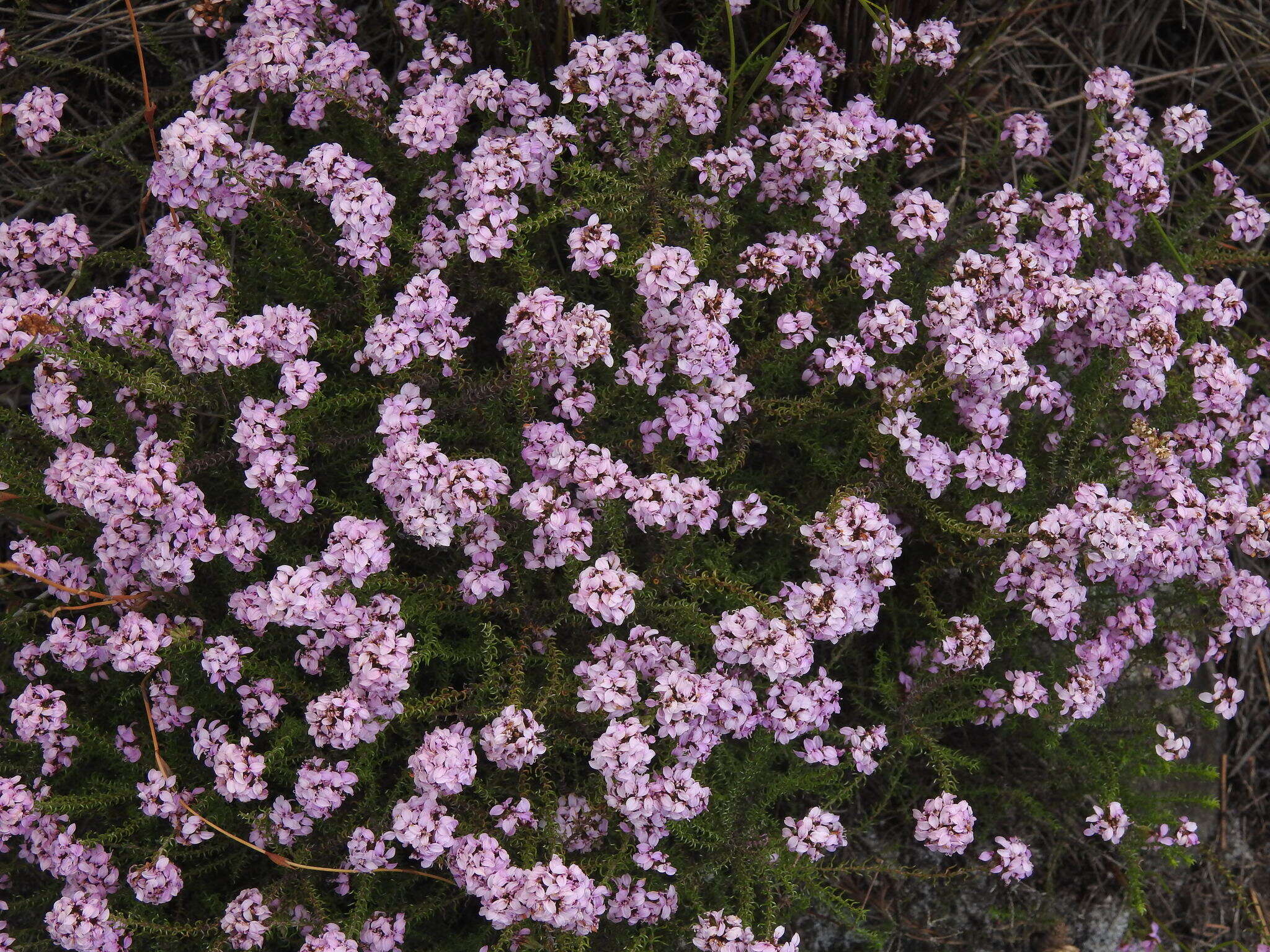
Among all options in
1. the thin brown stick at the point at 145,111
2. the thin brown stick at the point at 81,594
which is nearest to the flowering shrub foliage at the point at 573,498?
the thin brown stick at the point at 81,594

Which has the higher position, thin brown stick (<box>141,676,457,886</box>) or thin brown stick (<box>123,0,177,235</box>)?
thin brown stick (<box>123,0,177,235</box>)

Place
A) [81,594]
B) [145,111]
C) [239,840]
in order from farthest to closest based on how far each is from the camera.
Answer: [145,111]
[81,594]
[239,840]

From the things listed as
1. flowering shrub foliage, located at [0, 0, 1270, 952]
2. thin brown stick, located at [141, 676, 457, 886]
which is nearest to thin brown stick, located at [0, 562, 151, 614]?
flowering shrub foliage, located at [0, 0, 1270, 952]

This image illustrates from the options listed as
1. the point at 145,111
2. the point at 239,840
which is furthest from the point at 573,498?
the point at 145,111

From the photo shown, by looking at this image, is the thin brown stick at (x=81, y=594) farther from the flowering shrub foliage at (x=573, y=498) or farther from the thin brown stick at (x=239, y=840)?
the thin brown stick at (x=239, y=840)

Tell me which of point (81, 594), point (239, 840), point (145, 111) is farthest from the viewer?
point (145, 111)

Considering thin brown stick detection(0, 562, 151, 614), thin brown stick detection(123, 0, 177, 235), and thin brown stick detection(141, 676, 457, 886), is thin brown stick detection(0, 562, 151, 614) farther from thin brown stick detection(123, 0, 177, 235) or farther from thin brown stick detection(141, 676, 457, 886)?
thin brown stick detection(123, 0, 177, 235)

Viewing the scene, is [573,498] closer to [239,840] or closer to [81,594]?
[239,840]
